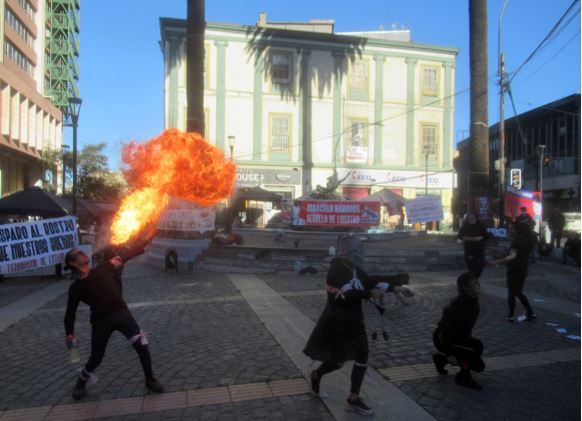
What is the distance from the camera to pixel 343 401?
4.36 metres

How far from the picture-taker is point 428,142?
107 ft

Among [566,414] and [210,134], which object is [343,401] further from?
[210,134]

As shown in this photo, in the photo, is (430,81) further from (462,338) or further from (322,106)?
(462,338)

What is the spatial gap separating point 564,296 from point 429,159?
23.9 meters

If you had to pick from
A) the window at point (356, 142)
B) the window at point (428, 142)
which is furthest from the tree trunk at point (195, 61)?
the window at point (428, 142)

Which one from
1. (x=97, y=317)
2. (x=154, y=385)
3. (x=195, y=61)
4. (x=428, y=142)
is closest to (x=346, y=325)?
(x=154, y=385)

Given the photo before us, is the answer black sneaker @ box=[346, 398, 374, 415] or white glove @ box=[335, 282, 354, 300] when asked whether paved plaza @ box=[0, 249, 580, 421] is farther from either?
white glove @ box=[335, 282, 354, 300]

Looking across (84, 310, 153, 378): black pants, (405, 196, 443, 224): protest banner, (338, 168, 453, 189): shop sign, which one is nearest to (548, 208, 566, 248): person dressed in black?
(405, 196, 443, 224): protest banner

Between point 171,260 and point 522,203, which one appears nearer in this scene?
point 171,260

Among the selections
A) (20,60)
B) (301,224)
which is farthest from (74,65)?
(301,224)

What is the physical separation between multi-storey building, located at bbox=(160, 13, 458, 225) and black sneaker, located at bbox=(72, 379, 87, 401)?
25060mm

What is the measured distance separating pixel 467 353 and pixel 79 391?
3.76 m

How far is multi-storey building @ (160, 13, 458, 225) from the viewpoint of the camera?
29.5 metres

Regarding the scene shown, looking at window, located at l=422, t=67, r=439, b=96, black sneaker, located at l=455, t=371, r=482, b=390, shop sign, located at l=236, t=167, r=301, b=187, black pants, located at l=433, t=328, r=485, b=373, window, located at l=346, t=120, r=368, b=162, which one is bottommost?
black sneaker, located at l=455, t=371, r=482, b=390
